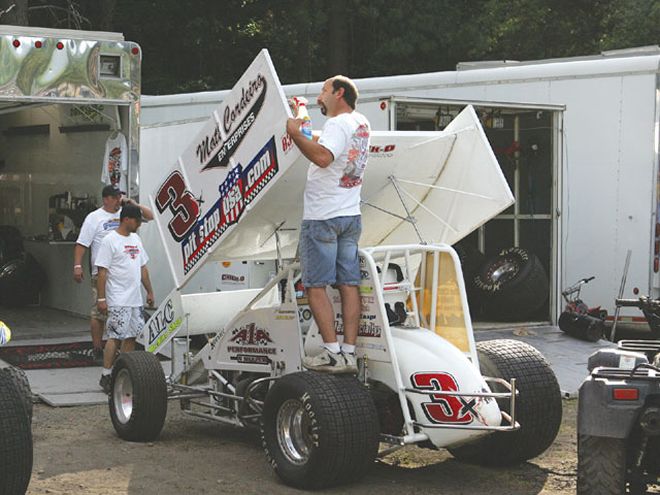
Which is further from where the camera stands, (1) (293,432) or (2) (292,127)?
(1) (293,432)

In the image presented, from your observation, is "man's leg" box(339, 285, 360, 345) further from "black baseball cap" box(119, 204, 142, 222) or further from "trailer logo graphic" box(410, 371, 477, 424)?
"black baseball cap" box(119, 204, 142, 222)

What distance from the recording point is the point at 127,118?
1234 cm

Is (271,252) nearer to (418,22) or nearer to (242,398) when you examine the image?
(242,398)

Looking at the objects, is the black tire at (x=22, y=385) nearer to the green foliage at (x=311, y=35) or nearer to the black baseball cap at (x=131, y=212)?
the black baseball cap at (x=131, y=212)

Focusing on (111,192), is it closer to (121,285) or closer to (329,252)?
(121,285)

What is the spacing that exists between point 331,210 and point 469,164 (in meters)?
1.29

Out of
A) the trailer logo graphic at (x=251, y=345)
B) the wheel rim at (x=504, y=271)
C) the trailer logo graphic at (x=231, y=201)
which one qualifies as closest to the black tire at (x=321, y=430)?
the trailer logo graphic at (x=251, y=345)

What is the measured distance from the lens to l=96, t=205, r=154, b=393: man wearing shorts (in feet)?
33.3

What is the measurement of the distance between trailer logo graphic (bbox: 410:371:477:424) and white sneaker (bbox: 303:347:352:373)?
1.55 ft

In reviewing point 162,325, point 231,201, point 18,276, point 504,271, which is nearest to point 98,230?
point 162,325

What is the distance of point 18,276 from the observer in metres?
15.7

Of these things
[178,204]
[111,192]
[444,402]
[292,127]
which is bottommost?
[444,402]

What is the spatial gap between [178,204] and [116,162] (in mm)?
4242

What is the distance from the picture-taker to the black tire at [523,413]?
747 centimetres
